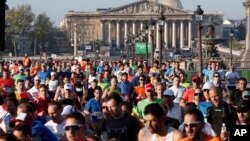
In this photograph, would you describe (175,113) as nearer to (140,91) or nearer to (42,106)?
(42,106)

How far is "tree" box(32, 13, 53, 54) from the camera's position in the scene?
17325 cm

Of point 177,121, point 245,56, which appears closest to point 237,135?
point 177,121

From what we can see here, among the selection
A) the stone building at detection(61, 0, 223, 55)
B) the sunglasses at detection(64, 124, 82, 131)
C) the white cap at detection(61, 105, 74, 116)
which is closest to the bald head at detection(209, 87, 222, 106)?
the white cap at detection(61, 105, 74, 116)

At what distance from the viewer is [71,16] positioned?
195 meters

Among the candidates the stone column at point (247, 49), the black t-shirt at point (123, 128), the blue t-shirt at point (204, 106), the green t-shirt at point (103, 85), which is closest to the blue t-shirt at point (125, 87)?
the green t-shirt at point (103, 85)

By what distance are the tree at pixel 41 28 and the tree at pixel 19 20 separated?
6.96ft

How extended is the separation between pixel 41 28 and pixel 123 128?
16632cm

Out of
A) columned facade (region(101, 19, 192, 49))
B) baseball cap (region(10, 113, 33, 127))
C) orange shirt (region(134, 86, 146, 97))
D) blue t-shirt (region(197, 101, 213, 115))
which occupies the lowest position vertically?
columned facade (region(101, 19, 192, 49))

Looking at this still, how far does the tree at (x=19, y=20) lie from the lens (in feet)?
558

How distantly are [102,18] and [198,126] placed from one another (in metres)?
183

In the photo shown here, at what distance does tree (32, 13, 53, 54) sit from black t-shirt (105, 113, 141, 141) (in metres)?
163

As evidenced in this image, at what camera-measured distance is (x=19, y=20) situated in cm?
17262

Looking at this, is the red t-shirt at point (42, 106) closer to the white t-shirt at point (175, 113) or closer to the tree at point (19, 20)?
the white t-shirt at point (175, 113)

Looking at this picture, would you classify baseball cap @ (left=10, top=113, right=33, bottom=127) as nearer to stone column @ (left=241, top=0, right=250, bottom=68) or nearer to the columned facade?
stone column @ (left=241, top=0, right=250, bottom=68)
